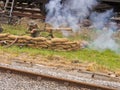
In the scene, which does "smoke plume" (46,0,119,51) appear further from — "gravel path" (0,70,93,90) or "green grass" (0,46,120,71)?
"gravel path" (0,70,93,90)

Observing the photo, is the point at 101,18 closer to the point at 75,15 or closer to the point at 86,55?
the point at 75,15

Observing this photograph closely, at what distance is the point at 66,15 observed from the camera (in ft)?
48.2

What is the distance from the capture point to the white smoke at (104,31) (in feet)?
37.3

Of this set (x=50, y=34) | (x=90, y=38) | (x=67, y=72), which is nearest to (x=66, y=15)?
(x=90, y=38)

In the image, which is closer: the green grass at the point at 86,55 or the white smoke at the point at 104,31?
the green grass at the point at 86,55

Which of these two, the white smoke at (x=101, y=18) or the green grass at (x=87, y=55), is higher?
the white smoke at (x=101, y=18)

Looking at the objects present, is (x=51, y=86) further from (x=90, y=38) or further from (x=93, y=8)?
(x=93, y=8)

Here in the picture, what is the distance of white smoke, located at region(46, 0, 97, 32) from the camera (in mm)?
14219

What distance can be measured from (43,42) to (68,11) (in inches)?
170

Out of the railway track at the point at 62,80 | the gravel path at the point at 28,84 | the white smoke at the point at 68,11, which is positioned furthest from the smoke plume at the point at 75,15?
the gravel path at the point at 28,84

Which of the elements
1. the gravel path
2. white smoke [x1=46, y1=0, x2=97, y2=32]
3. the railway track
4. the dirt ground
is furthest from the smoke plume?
the gravel path

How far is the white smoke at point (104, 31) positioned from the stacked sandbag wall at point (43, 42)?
41.9 inches

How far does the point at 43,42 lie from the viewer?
10.6m

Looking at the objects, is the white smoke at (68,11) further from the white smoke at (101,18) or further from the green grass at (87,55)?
the green grass at (87,55)
